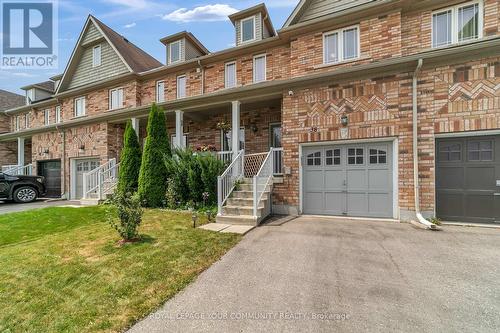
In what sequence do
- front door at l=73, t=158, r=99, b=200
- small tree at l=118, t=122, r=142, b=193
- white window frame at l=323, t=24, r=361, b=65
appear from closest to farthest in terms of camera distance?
white window frame at l=323, t=24, r=361, b=65 < small tree at l=118, t=122, r=142, b=193 < front door at l=73, t=158, r=99, b=200

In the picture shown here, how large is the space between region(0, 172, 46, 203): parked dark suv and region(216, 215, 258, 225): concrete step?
36.5ft

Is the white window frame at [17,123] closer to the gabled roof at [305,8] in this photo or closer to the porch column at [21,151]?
the porch column at [21,151]

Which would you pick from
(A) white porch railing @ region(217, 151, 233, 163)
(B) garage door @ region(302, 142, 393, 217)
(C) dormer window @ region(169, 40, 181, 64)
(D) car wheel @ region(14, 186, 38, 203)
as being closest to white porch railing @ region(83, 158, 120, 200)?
(D) car wheel @ region(14, 186, 38, 203)

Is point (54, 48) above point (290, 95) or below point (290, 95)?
above

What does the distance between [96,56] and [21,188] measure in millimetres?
8129

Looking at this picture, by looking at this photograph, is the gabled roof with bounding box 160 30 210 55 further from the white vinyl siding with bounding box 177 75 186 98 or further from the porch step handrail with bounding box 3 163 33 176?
the porch step handrail with bounding box 3 163 33 176

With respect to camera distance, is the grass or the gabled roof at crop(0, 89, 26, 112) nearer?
the grass

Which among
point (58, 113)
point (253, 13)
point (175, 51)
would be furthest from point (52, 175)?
point (253, 13)

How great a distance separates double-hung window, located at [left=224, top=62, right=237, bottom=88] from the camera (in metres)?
10.6

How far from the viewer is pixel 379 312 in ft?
8.52

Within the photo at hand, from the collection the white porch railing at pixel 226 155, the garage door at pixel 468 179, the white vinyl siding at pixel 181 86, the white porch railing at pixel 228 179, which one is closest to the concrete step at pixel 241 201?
the white porch railing at pixel 228 179

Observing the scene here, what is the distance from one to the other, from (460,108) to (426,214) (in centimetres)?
286

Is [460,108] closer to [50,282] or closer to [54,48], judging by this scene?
[50,282]

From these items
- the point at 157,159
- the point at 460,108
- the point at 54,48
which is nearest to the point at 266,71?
the point at 157,159
